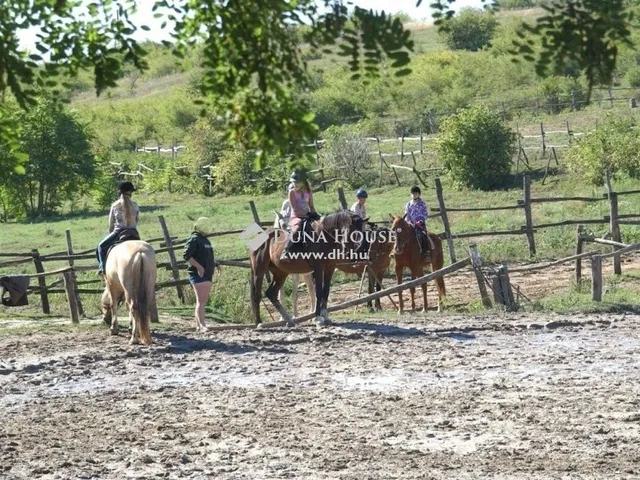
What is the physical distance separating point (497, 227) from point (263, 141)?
21.8 meters

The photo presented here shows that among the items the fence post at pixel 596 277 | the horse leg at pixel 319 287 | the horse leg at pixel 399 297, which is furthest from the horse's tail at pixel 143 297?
Answer: the fence post at pixel 596 277

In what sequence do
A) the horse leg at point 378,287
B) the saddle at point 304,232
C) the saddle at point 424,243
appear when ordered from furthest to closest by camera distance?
1. the saddle at point 424,243
2. the horse leg at point 378,287
3. the saddle at point 304,232

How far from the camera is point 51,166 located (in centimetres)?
4334

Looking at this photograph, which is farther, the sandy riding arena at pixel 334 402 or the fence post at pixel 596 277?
the fence post at pixel 596 277

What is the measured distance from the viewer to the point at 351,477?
7.95 m

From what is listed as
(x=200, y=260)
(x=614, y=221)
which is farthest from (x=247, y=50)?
(x=614, y=221)

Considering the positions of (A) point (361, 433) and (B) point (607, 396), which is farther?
(B) point (607, 396)

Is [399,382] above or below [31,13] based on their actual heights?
below

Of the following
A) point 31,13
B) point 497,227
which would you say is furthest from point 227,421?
point 497,227

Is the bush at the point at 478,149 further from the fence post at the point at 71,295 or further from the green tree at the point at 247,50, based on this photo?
the green tree at the point at 247,50

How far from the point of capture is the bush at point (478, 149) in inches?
1470

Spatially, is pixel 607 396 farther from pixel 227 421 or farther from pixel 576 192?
pixel 576 192

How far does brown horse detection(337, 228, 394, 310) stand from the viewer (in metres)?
17.3

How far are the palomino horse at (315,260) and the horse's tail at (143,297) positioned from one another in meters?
2.45
